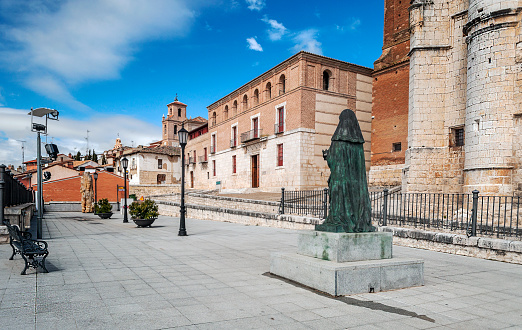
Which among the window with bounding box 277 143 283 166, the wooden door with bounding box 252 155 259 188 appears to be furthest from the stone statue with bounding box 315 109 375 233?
the wooden door with bounding box 252 155 259 188

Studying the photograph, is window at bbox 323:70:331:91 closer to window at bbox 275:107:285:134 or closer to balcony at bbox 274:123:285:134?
window at bbox 275:107:285:134

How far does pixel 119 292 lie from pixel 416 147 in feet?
48.7

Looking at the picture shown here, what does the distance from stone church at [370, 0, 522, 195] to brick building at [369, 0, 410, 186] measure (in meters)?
0.47

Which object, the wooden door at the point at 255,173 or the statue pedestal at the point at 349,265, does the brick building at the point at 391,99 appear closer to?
the wooden door at the point at 255,173

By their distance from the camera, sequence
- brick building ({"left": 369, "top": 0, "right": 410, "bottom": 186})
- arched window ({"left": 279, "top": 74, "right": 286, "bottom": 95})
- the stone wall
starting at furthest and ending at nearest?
the stone wall < arched window ({"left": 279, "top": 74, "right": 286, "bottom": 95}) < brick building ({"left": 369, "top": 0, "right": 410, "bottom": 186})

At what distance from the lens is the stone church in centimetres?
1233

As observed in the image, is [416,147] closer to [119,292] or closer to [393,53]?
[393,53]

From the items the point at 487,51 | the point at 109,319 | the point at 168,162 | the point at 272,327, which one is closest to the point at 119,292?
the point at 109,319

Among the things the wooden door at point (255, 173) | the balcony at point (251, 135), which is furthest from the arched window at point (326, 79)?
the wooden door at point (255, 173)

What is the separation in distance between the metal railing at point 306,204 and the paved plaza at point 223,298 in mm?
5127

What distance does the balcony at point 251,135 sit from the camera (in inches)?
1154

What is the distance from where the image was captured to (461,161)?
15.3m

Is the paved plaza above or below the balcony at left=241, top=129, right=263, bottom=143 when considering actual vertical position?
below

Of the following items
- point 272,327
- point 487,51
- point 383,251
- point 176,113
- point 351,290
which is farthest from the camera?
point 176,113
